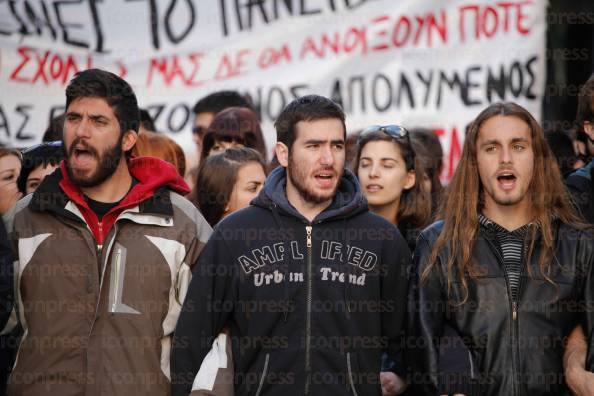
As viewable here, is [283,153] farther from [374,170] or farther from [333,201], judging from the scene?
[374,170]

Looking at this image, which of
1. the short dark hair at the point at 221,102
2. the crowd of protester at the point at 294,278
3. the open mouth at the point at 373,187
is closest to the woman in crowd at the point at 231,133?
the short dark hair at the point at 221,102

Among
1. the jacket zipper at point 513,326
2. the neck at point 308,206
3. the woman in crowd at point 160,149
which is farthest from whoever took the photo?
the woman in crowd at point 160,149

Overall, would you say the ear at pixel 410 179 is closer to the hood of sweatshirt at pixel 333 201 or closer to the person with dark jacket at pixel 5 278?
the hood of sweatshirt at pixel 333 201

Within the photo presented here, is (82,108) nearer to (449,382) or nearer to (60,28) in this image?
(449,382)

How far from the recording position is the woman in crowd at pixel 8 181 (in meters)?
5.15

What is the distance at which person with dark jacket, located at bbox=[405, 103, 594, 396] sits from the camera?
3857 millimetres

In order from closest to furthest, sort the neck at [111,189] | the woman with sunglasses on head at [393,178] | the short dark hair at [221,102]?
the neck at [111,189], the woman with sunglasses on head at [393,178], the short dark hair at [221,102]

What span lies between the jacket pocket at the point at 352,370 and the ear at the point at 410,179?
1.73 metres

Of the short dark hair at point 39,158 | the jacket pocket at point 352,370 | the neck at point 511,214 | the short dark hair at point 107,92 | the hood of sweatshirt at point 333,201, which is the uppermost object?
the short dark hair at point 107,92

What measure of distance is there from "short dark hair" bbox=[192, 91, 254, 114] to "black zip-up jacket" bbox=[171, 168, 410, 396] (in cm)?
257

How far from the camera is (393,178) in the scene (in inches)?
210

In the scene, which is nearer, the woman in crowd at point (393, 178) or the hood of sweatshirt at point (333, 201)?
the hood of sweatshirt at point (333, 201)

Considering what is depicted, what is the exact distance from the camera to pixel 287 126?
13.7ft

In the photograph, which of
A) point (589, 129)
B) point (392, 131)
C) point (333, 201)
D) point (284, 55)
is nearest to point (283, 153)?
point (333, 201)
